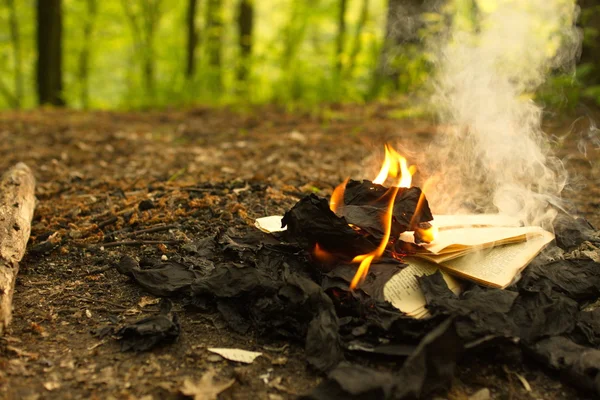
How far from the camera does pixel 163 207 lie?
347 cm

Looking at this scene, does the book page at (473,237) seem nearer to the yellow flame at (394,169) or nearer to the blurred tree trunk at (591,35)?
the yellow flame at (394,169)

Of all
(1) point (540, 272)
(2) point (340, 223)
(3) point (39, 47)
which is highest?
(3) point (39, 47)

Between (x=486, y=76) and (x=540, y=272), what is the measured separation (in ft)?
7.89

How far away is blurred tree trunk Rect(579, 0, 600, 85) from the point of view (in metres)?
6.94

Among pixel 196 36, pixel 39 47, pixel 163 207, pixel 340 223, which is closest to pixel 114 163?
pixel 163 207

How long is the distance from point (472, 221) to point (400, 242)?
2.13 ft

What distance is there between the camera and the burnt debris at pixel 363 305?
6.33ft

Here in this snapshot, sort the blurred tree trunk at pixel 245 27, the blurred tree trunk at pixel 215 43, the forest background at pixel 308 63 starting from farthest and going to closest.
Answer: the blurred tree trunk at pixel 245 27, the blurred tree trunk at pixel 215 43, the forest background at pixel 308 63

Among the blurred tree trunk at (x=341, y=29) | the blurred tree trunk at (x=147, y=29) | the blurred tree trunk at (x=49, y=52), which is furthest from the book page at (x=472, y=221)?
the blurred tree trunk at (x=49, y=52)

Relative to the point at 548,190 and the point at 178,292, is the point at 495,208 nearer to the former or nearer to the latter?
the point at 548,190

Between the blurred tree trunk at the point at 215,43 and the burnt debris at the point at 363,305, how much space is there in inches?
294

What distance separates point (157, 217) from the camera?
10.8 feet

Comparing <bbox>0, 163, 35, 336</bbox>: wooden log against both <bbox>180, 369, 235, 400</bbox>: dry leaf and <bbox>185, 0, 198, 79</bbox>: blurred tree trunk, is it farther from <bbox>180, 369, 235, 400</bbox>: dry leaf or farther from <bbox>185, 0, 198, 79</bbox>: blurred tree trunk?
<bbox>185, 0, 198, 79</bbox>: blurred tree trunk

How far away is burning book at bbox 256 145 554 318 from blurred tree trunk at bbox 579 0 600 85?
5397 millimetres
